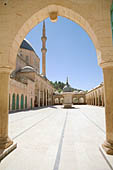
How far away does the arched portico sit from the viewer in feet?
9.53

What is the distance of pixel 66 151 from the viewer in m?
2.90

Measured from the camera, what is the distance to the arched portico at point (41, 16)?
291cm

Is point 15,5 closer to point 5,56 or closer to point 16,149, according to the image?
point 5,56

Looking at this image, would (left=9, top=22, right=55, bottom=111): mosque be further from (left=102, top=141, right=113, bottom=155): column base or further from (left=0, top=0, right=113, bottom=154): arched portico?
(left=102, top=141, right=113, bottom=155): column base

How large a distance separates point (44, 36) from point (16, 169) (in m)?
40.5

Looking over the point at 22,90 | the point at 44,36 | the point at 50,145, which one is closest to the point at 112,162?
the point at 50,145

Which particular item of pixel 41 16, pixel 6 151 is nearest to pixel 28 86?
pixel 41 16

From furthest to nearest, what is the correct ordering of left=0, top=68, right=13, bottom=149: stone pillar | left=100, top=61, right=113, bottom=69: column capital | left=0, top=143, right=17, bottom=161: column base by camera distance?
left=0, top=68, right=13, bottom=149: stone pillar, left=100, top=61, right=113, bottom=69: column capital, left=0, top=143, right=17, bottom=161: column base

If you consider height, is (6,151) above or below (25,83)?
below

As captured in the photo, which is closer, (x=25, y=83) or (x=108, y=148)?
(x=108, y=148)

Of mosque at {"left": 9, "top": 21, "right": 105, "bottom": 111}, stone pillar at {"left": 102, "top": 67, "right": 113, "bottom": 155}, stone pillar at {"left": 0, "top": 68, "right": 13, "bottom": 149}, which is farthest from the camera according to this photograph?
mosque at {"left": 9, "top": 21, "right": 105, "bottom": 111}

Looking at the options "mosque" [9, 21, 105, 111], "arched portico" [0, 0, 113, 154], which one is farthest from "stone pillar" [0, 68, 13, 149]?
"mosque" [9, 21, 105, 111]

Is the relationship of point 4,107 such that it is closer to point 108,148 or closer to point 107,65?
point 108,148

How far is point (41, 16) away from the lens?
361 cm
